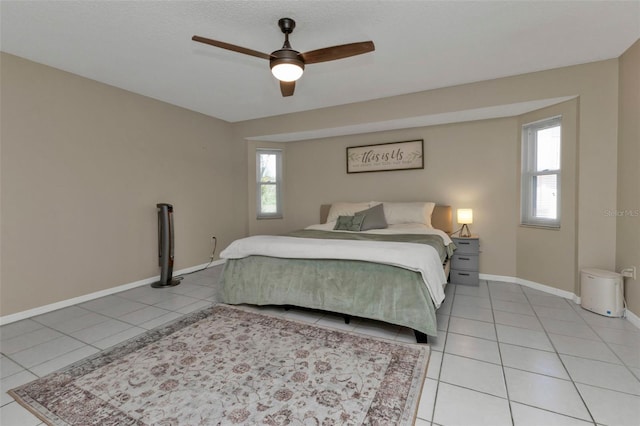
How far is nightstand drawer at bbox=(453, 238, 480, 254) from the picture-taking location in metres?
3.77

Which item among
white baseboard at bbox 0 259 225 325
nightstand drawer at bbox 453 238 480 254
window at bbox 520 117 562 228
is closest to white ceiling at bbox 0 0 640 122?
window at bbox 520 117 562 228

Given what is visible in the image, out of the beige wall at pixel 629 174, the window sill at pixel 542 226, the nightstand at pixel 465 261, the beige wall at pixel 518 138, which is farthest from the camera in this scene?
the nightstand at pixel 465 261

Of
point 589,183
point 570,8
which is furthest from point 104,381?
point 589,183

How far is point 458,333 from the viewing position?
2.46m

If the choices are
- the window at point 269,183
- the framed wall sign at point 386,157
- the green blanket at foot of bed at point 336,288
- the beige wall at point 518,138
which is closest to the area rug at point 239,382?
the green blanket at foot of bed at point 336,288

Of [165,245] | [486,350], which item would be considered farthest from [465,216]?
[165,245]

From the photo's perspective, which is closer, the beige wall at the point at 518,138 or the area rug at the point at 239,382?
the area rug at the point at 239,382

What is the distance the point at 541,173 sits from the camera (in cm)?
362

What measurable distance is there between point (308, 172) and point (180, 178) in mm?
2174

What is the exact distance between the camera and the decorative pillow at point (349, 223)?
12.9 ft

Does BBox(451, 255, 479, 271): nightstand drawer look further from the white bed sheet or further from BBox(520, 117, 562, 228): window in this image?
the white bed sheet

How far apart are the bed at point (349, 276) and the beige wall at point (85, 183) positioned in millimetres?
1674

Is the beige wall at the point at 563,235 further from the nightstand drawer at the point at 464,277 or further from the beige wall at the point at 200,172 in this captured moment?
the nightstand drawer at the point at 464,277

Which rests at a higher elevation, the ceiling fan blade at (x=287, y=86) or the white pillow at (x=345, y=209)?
the ceiling fan blade at (x=287, y=86)
